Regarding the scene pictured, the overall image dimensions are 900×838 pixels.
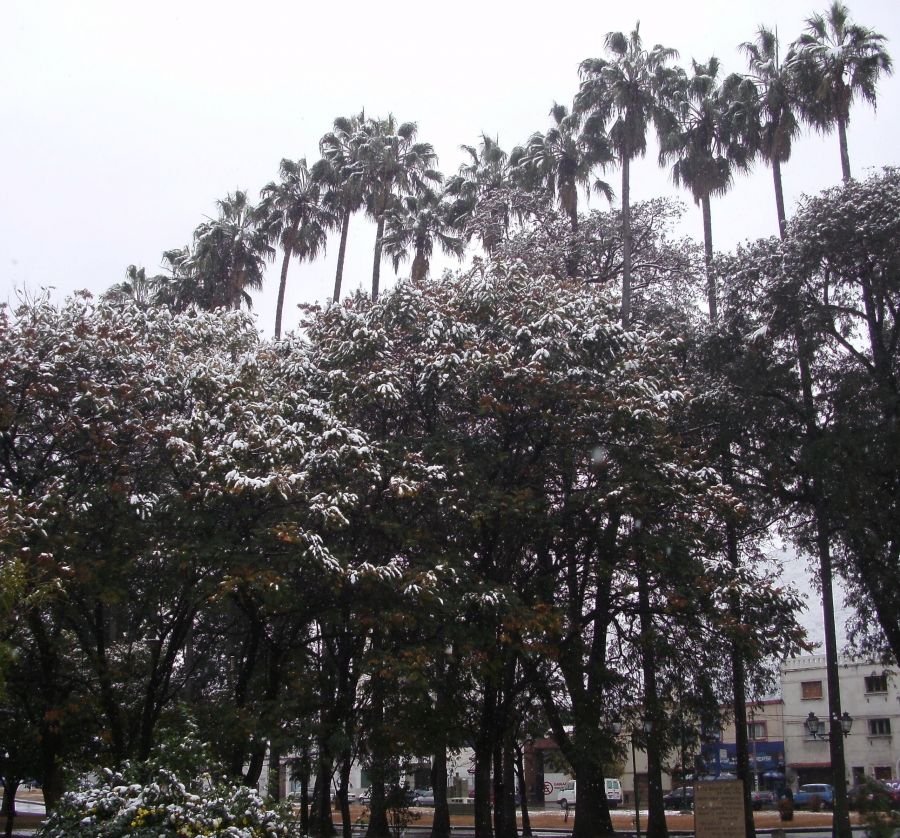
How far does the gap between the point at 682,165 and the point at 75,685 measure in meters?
23.8

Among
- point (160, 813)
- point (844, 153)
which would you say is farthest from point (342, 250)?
point (160, 813)

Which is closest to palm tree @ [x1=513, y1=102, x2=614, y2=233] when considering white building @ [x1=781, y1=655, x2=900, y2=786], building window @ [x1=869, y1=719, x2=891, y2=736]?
white building @ [x1=781, y1=655, x2=900, y2=786]

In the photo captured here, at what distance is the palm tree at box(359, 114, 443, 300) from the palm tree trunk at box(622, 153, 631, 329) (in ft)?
23.2

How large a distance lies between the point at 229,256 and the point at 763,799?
41.3m

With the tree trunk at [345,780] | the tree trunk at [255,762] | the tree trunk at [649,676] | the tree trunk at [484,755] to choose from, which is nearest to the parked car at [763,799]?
A: the tree trunk at [649,676]

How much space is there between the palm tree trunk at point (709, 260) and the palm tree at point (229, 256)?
1530 centimetres

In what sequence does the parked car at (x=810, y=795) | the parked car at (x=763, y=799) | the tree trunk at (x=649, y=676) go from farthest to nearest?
the parked car at (x=763, y=799) → the parked car at (x=810, y=795) → the tree trunk at (x=649, y=676)

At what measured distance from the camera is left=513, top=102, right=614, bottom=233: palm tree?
31703 millimetres

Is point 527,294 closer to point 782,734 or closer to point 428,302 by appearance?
point 428,302

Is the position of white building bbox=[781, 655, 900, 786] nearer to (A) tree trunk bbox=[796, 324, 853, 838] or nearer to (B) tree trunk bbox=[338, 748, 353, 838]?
(A) tree trunk bbox=[796, 324, 853, 838]

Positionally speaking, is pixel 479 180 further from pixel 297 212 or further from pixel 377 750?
pixel 377 750

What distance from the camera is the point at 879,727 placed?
56.1m

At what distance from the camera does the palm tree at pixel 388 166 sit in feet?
110

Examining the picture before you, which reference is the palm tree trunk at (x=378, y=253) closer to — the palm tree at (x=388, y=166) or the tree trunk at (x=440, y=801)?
the palm tree at (x=388, y=166)
